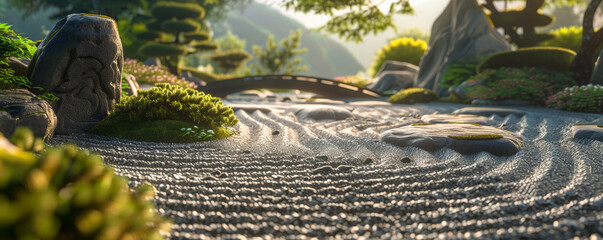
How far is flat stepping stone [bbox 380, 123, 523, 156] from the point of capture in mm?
3791

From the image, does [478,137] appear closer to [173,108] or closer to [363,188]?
[363,188]

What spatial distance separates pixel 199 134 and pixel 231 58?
2257 centimetres

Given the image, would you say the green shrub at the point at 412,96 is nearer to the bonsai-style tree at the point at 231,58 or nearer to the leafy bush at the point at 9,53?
the leafy bush at the point at 9,53

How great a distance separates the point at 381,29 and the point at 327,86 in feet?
10.8

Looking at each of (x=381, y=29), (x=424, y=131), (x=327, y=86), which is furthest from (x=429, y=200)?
(x=381, y=29)

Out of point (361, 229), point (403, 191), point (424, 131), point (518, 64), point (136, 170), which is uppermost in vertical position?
point (518, 64)

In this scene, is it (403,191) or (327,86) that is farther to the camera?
(327,86)

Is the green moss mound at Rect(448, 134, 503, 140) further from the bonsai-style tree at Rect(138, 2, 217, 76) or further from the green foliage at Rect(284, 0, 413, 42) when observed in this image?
the bonsai-style tree at Rect(138, 2, 217, 76)

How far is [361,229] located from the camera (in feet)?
6.76

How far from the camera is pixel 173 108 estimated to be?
191 inches

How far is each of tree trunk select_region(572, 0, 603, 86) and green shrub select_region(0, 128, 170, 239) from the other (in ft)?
38.3

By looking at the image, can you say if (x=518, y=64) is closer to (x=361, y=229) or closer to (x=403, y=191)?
(x=403, y=191)

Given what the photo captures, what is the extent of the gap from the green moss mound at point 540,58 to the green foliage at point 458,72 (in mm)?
1245

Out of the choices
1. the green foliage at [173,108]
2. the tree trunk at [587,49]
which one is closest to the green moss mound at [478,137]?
the green foliage at [173,108]
